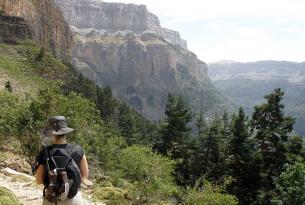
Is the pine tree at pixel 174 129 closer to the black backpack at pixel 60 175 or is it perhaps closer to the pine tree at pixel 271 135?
the pine tree at pixel 271 135

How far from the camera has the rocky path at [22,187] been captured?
613 inches

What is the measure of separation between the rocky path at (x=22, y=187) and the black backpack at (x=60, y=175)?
8.48 metres

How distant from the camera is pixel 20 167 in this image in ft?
66.9

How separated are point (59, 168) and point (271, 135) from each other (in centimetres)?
3347

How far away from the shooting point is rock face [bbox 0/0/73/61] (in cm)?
8875

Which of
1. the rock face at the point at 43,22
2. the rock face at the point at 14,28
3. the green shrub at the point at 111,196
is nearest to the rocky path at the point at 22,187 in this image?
the green shrub at the point at 111,196

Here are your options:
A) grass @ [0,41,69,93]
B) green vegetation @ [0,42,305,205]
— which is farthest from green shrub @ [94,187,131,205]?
grass @ [0,41,69,93]

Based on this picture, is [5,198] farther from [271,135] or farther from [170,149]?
[170,149]

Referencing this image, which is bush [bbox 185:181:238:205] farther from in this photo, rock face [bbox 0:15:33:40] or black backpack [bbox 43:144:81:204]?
rock face [bbox 0:15:33:40]

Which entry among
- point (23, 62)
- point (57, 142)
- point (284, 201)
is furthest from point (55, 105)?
point (23, 62)

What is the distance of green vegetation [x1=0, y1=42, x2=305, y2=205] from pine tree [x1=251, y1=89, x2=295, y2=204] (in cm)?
8

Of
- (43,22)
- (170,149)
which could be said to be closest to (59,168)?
(170,149)

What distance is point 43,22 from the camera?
118m

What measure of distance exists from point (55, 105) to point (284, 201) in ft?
52.2
